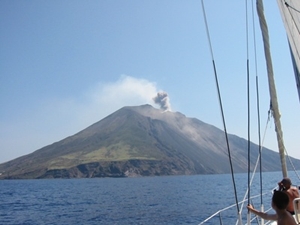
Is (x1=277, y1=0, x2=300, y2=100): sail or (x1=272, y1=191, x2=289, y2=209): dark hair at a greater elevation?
(x1=277, y1=0, x2=300, y2=100): sail

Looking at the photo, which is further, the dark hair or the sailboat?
the sailboat

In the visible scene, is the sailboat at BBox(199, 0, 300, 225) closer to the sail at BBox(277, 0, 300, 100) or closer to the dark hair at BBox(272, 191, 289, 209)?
the sail at BBox(277, 0, 300, 100)

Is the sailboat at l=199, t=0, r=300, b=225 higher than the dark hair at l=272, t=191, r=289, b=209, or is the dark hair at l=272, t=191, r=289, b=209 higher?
the sailboat at l=199, t=0, r=300, b=225

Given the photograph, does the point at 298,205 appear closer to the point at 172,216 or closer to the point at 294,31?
the point at 294,31

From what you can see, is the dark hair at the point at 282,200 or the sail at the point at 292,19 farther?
the sail at the point at 292,19

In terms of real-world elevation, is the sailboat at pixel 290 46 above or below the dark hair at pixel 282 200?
above

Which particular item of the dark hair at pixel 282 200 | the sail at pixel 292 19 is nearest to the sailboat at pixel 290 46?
the sail at pixel 292 19

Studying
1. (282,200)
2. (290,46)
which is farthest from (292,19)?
(282,200)

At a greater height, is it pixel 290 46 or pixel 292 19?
pixel 292 19

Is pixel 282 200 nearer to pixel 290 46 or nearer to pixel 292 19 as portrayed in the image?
pixel 292 19

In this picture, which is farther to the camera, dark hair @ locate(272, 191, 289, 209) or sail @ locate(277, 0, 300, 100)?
sail @ locate(277, 0, 300, 100)

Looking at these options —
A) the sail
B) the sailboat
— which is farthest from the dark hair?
the sail

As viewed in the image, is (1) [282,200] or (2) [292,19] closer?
(1) [282,200]

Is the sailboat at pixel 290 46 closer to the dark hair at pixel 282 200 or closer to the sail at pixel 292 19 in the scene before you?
the sail at pixel 292 19
